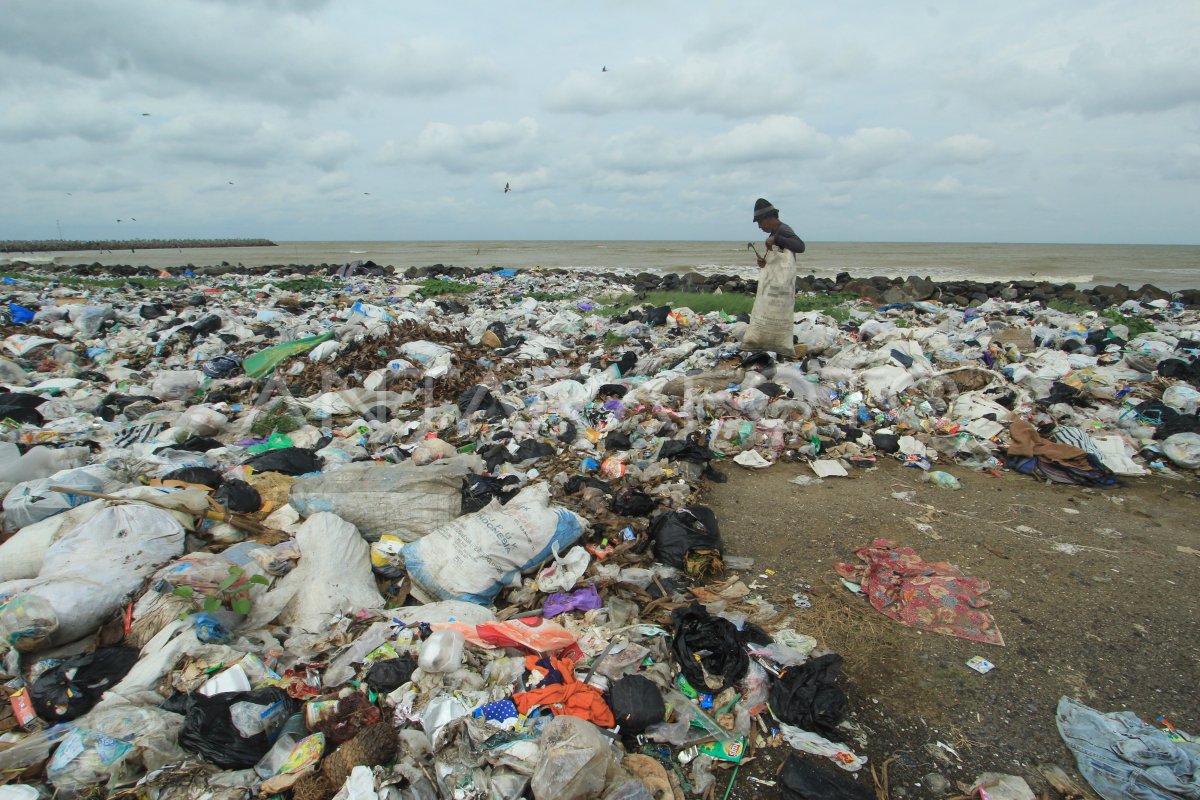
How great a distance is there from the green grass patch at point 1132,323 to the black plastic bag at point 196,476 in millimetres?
10552

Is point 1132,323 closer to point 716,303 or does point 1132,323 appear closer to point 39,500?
point 716,303

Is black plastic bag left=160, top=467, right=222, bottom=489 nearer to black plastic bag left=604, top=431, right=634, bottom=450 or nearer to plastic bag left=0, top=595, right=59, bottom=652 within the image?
plastic bag left=0, top=595, right=59, bottom=652

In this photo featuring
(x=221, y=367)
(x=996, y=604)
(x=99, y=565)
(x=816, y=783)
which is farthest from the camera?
(x=221, y=367)

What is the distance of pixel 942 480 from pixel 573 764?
11.7 ft

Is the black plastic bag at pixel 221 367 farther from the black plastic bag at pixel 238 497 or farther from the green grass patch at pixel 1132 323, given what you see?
the green grass patch at pixel 1132 323

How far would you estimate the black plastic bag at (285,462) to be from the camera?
3.89 metres

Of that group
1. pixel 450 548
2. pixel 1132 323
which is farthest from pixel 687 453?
pixel 1132 323

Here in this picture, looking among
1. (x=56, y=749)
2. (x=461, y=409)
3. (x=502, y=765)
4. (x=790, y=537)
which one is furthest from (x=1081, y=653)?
(x=461, y=409)

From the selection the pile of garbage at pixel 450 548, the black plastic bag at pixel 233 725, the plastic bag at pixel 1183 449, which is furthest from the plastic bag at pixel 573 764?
the plastic bag at pixel 1183 449

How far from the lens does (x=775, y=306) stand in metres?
6.15

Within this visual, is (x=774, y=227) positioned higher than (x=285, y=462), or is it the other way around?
(x=774, y=227)

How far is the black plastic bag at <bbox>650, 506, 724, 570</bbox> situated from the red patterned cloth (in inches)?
27.5

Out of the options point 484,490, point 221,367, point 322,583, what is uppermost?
point 221,367

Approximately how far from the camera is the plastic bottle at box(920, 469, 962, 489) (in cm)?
415
